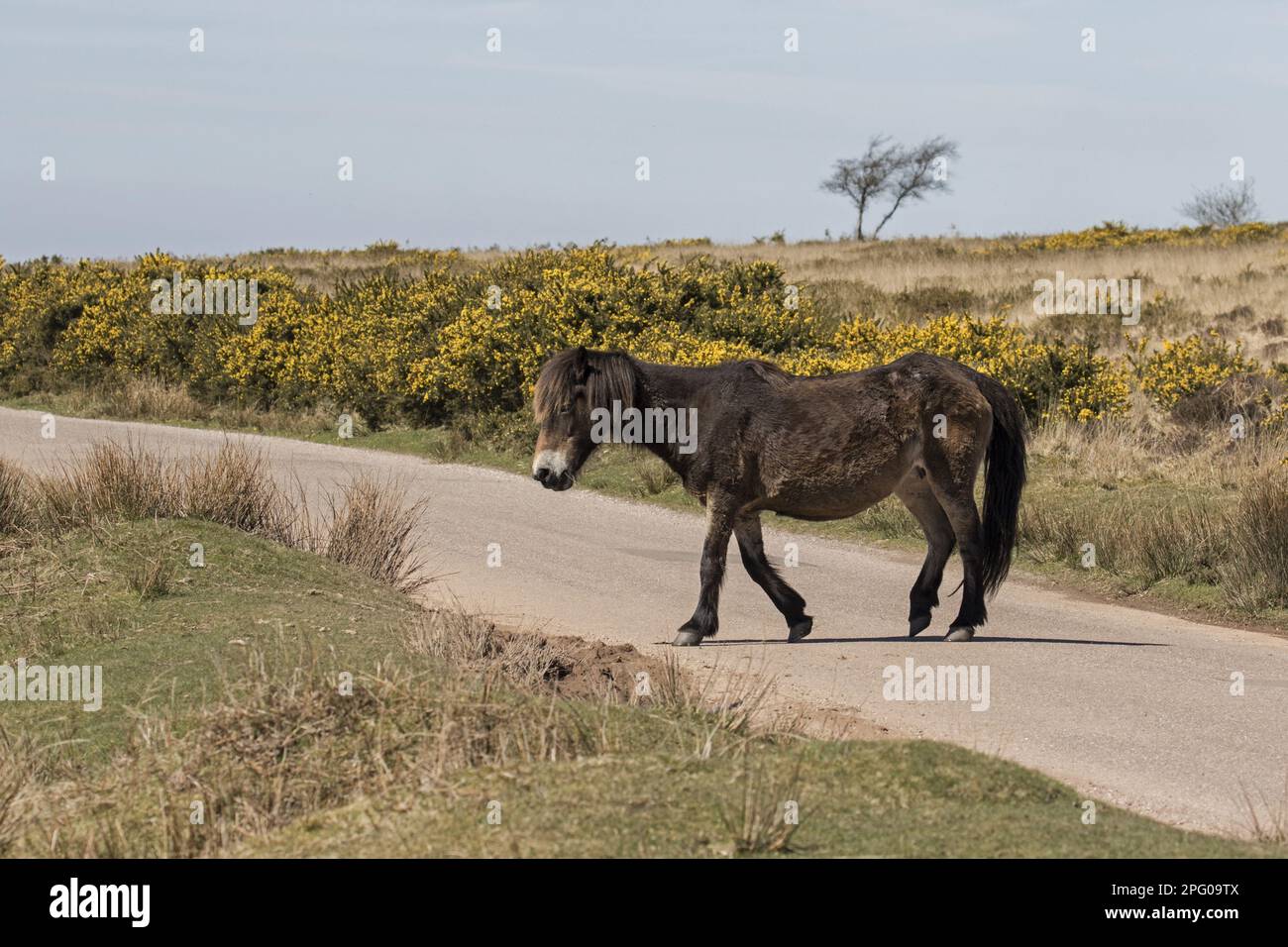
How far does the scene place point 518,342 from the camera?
87.5 feet

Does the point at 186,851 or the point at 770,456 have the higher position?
the point at 770,456

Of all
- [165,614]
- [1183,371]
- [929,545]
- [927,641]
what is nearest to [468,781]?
[165,614]

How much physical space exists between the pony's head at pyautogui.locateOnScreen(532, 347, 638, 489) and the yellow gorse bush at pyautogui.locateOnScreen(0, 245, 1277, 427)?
11.0m

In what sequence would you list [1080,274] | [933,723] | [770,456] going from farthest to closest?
[1080,274]
[770,456]
[933,723]

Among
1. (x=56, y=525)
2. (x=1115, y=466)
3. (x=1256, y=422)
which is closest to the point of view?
(x=56, y=525)

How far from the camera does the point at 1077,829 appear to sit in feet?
19.5

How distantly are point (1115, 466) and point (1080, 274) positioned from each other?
26.1 m

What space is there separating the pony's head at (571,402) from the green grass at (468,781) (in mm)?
2101

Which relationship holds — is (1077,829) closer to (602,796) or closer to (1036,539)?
(602,796)

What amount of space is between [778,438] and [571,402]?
1.44 metres

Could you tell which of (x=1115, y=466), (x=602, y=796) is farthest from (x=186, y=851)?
(x=1115, y=466)

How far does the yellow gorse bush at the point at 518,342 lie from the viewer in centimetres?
2330

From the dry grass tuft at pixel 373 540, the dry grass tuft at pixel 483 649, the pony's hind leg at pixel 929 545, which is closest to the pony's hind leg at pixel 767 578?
the pony's hind leg at pixel 929 545

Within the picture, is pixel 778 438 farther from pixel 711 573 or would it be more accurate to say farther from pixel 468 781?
pixel 468 781
